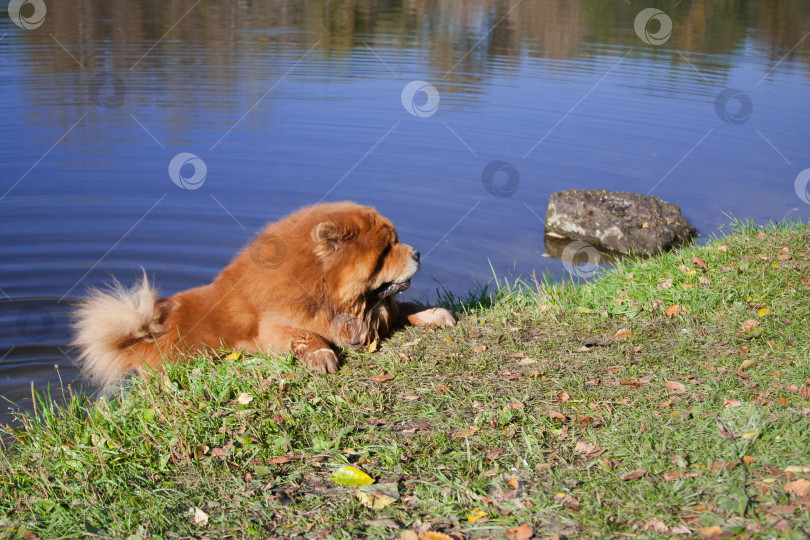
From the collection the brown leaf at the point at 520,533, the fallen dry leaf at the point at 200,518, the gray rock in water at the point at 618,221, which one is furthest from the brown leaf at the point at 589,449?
the gray rock in water at the point at 618,221

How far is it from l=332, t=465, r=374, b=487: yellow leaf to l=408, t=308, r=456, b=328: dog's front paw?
1.96m

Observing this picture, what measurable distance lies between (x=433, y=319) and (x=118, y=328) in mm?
2180

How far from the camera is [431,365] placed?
4.69 meters

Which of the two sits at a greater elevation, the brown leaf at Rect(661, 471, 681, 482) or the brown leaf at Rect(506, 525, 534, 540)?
the brown leaf at Rect(661, 471, 681, 482)

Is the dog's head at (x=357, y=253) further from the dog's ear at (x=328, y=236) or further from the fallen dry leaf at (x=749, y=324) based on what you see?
the fallen dry leaf at (x=749, y=324)

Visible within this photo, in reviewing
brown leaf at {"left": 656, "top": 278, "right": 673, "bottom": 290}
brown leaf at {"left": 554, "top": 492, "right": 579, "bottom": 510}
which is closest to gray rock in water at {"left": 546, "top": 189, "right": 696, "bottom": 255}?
brown leaf at {"left": 656, "top": 278, "right": 673, "bottom": 290}

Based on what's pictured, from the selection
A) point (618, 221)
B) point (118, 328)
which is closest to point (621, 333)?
point (118, 328)

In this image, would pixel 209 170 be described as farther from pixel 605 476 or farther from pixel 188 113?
pixel 605 476

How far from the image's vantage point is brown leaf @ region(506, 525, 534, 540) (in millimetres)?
2973

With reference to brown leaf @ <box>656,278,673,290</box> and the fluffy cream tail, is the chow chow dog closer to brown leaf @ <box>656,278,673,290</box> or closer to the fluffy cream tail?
the fluffy cream tail

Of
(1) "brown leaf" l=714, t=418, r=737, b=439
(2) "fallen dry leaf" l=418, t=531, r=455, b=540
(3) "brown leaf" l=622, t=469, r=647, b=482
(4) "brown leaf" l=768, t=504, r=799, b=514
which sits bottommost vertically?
(2) "fallen dry leaf" l=418, t=531, r=455, b=540

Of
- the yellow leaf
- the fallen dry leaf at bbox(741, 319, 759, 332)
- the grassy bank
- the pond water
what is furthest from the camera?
the pond water

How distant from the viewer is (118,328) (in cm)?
460

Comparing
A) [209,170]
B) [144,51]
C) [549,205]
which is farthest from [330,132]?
[144,51]
